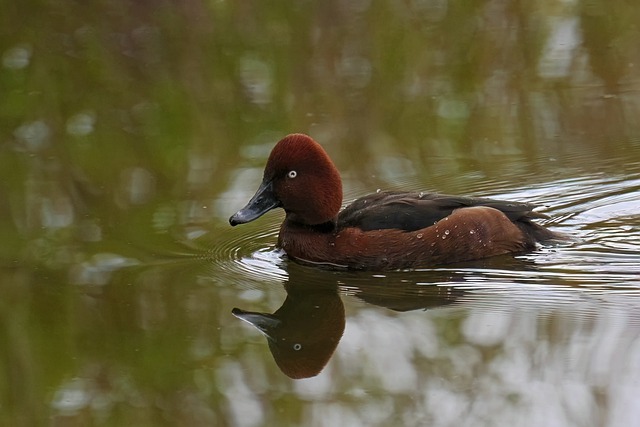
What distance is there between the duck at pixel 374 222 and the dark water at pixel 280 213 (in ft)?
0.48

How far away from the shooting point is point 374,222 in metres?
8.57

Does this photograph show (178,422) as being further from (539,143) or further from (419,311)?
(539,143)

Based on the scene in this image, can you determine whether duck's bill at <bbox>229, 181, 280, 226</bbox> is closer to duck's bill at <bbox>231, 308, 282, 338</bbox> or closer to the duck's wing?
the duck's wing

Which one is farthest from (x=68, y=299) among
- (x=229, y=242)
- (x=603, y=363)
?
(x=603, y=363)

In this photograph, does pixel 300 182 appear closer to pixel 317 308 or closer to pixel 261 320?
pixel 317 308

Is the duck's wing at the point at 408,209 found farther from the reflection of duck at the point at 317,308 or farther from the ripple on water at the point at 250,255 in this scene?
the ripple on water at the point at 250,255

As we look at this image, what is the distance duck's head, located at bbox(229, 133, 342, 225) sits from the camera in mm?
8680

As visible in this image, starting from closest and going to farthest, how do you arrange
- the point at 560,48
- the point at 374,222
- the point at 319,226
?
1. the point at 374,222
2. the point at 319,226
3. the point at 560,48

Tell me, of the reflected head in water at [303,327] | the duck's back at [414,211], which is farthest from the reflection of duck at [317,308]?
the duck's back at [414,211]

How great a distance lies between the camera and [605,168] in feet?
32.8

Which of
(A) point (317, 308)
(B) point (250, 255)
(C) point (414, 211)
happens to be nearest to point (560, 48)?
(C) point (414, 211)

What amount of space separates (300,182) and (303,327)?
1.51 m

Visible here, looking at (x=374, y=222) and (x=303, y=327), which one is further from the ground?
(x=374, y=222)

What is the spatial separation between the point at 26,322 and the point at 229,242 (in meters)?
1.84
